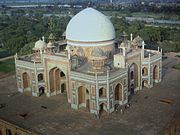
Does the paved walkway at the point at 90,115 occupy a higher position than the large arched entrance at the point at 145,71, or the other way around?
the large arched entrance at the point at 145,71

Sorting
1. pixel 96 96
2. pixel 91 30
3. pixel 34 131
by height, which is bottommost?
pixel 34 131

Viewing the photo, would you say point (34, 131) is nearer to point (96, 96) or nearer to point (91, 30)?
point (96, 96)

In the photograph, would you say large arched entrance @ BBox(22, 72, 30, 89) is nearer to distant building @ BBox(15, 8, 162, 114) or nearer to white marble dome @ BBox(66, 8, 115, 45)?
distant building @ BBox(15, 8, 162, 114)

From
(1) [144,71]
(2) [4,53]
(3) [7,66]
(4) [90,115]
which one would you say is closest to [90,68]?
(4) [90,115]

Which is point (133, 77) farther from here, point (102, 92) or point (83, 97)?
point (83, 97)

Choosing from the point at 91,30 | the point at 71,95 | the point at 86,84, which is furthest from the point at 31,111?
the point at 91,30

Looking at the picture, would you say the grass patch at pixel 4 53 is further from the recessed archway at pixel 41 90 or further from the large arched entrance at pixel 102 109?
the large arched entrance at pixel 102 109

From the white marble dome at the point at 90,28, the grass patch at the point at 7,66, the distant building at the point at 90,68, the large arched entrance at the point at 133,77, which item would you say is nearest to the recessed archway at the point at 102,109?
the distant building at the point at 90,68

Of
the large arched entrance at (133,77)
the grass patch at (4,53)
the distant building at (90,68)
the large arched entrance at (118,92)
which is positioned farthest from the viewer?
the grass patch at (4,53)
